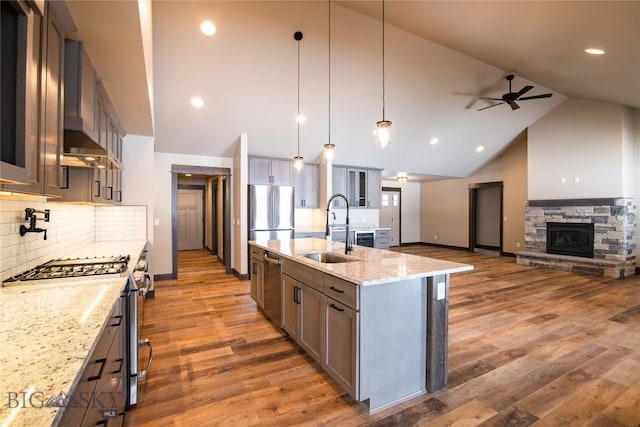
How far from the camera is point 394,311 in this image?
2.13 m

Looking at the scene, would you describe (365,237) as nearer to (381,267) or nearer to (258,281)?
(258,281)

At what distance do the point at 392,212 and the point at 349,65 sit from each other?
640 centimetres

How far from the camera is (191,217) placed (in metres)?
9.60

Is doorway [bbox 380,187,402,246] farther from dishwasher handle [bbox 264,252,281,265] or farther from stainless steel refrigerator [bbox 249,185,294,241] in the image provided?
dishwasher handle [bbox 264,252,281,265]

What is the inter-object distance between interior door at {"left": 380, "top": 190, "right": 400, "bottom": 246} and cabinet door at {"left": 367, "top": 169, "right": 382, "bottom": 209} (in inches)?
98.2

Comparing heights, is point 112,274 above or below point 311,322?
above

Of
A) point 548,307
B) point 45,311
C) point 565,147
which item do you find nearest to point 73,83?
point 45,311

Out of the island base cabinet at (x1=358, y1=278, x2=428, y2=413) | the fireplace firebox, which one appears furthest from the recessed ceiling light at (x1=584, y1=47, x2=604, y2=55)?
the fireplace firebox

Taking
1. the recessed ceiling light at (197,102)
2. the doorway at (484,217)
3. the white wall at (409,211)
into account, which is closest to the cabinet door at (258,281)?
the recessed ceiling light at (197,102)

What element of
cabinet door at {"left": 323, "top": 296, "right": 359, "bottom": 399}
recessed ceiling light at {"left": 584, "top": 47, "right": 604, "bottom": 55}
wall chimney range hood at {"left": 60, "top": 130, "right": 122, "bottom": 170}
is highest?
recessed ceiling light at {"left": 584, "top": 47, "right": 604, "bottom": 55}

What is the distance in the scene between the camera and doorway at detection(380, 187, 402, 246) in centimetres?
1027

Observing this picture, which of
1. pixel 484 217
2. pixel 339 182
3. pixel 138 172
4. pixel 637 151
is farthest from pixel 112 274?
pixel 484 217

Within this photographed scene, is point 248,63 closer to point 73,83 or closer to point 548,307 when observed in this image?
point 73,83

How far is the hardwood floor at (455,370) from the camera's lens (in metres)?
2.05
